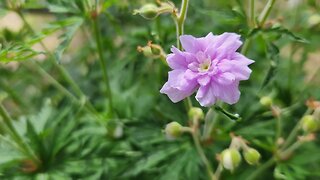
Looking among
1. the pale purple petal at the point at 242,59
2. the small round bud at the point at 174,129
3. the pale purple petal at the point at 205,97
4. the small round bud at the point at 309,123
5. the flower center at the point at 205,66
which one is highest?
the pale purple petal at the point at 242,59

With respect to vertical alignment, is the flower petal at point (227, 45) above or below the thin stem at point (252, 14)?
above

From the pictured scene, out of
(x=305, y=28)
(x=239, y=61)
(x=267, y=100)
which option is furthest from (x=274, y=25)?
(x=305, y=28)

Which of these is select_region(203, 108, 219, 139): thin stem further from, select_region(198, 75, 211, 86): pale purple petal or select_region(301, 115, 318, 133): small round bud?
select_region(198, 75, 211, 86): pale purple petal

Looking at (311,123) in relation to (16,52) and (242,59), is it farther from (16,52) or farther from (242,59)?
(16,52)

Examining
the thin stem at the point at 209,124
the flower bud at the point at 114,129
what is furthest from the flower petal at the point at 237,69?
the flower bud at the point at 114,129

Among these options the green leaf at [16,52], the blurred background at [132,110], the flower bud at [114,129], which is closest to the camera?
the green leaf at [16,52]

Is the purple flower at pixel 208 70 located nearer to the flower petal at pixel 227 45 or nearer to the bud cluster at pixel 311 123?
the flower petal at pixel 227 45

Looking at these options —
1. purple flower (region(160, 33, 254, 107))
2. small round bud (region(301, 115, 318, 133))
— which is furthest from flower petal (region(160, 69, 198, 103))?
small round bud (region(301, 115, 318, 133))

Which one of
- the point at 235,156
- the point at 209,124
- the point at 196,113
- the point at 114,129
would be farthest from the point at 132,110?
the point at 235,156
